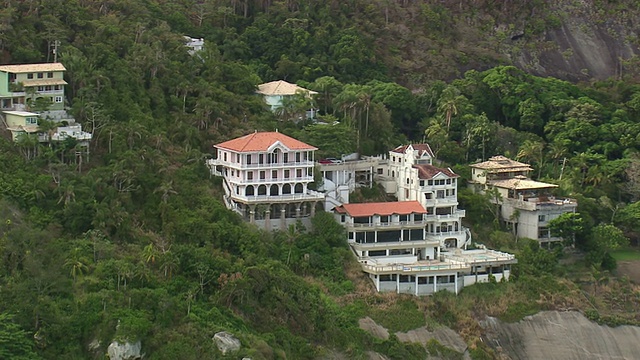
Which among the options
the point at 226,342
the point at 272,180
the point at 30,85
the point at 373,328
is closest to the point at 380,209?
the point at 272,180

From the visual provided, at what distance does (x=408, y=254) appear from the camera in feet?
247

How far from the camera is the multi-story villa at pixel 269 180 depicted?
2906 inches

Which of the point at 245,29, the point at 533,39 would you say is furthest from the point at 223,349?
the point at 533,39

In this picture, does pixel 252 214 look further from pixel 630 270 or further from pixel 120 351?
pixel 630 270

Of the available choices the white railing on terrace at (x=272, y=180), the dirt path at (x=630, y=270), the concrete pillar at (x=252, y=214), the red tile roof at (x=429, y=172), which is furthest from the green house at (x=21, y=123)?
the dirt path at (x=630, y=270)

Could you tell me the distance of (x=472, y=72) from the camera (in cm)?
10156

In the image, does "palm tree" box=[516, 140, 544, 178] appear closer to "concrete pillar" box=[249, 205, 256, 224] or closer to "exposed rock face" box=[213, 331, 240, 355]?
"concrete pillar" box=[249, 205, 256, 224]

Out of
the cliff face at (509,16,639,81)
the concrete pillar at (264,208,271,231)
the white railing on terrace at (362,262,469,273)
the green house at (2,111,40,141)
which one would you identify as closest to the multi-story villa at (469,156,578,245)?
the white railing on terrace at (362,262,469,273)

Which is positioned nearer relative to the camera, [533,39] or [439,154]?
[439,154]

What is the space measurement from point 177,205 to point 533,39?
5304cm

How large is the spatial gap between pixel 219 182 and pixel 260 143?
312cm

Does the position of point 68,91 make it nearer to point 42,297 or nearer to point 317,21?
point 42,297

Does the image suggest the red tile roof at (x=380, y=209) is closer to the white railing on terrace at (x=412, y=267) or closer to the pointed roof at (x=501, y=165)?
the white railing on terrace at (x=412, y=267)

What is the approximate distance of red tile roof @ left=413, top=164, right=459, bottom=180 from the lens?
7812cm
